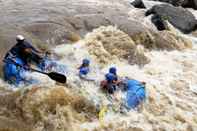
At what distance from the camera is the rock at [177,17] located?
50.9ft

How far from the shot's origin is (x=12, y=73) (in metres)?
8.46

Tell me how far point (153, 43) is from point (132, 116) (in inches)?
196

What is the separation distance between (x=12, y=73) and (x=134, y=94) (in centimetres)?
255

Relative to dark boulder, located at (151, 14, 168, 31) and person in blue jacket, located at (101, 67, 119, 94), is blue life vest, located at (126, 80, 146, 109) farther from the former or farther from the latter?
dark boulder, located at (151, 14, 168, 31)

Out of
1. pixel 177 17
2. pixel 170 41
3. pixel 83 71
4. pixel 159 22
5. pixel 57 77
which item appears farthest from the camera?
pixel 177 17

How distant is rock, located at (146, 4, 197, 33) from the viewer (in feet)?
50.9

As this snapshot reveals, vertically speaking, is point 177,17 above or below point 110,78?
below

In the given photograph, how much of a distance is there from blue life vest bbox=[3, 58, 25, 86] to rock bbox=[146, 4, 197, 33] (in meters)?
8.36

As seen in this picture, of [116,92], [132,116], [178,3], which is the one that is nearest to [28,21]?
[116,92]

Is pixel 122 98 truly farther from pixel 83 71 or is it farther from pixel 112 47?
pixel 112 47

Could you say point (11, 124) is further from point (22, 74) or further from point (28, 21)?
point (28, 21)

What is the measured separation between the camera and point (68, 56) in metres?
Answer: 10.4

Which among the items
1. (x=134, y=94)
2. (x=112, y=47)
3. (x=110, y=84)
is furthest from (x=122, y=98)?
(x=112, y=47)

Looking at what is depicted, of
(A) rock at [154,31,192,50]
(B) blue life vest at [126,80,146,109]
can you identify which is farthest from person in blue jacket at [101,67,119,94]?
(A) rock at [154,31,192,50]
